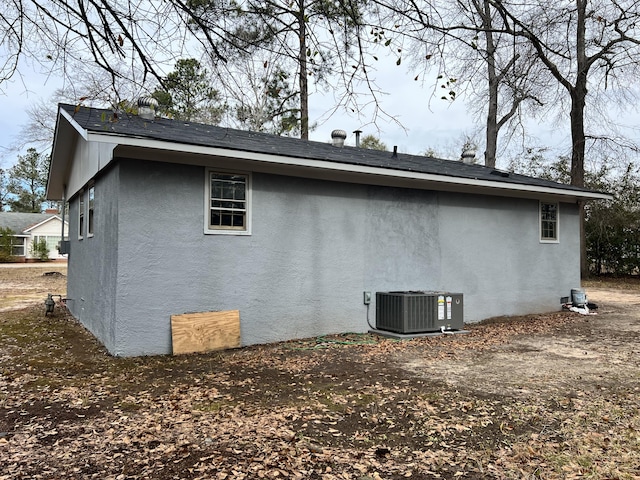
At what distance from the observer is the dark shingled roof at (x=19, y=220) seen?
35094 mm

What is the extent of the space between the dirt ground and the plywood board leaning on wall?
29cm

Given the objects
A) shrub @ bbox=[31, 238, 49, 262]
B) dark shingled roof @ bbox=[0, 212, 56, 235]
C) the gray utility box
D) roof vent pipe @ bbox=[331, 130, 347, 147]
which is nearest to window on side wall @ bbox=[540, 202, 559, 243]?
the gray utility box

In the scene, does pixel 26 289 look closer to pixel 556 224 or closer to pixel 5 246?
pixel 556 224

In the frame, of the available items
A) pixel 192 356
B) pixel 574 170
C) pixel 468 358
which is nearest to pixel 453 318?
pixel 468 358

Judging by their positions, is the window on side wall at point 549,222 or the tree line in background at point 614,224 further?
the tree line in background at point 614,224

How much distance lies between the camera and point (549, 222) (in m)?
11.5

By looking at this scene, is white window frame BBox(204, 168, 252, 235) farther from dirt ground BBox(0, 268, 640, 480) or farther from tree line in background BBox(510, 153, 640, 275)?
tree line in background BBox(510, 153, 640, 275)

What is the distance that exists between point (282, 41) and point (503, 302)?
8.45m

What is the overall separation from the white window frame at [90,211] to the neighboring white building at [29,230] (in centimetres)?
2866

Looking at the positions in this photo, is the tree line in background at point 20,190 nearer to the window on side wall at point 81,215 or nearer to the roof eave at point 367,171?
the window on side wall at point 81,215

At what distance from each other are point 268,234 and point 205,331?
5.91 feet

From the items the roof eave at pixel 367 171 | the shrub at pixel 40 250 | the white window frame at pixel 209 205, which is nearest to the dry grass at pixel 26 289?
the white window frame at pixel 209 205

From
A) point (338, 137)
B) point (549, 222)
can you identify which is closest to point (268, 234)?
point (338, 137)

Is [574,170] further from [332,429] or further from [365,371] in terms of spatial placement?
[332,429]
